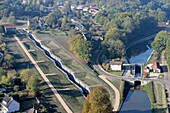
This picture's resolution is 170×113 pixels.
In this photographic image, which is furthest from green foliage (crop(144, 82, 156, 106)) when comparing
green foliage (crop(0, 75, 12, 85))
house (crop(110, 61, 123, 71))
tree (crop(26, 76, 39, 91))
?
green foliage (crop(0, 75, 12, 85))

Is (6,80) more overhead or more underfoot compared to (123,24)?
more overhead

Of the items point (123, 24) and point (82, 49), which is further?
point (123, 24)

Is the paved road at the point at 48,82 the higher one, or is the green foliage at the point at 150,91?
the paved road at the point at 48,82

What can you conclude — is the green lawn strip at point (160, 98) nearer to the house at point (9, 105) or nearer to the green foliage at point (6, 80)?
the house at point (9, 105)

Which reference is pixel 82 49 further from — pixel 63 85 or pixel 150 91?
pixel 150 91

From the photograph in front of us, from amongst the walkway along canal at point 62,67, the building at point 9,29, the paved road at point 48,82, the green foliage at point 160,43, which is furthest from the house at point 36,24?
the green foliage at point 160,43

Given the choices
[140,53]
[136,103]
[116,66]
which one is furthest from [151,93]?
[140,53]
